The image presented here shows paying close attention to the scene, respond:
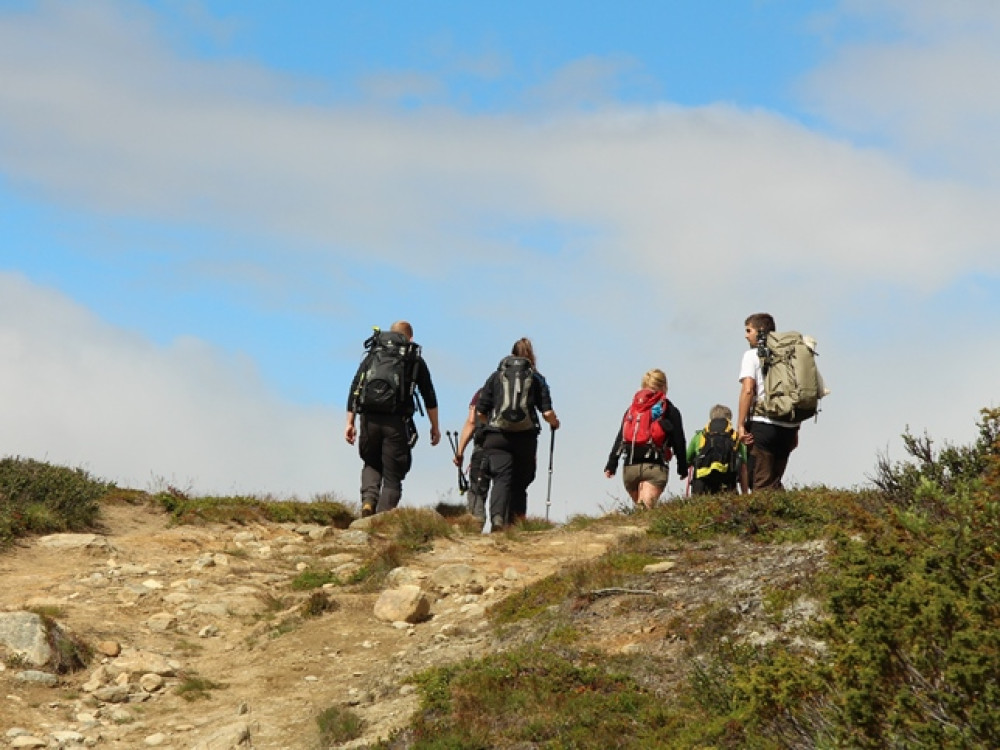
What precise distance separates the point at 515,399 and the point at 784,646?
7.23 m

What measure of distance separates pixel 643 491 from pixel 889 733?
391 inches

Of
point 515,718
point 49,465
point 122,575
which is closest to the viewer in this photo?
point 515,718

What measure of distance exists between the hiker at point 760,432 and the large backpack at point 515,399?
2861mm

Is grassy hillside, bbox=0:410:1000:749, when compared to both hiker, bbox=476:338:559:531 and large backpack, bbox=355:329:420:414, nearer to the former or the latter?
hiker, bbox=476:338:559:531

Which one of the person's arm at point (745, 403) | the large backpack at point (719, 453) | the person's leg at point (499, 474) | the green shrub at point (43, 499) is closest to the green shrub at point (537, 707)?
the person's arm at point (745, 403)

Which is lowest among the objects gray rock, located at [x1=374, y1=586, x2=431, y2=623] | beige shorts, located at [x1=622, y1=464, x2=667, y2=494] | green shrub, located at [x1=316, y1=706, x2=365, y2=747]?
green shrub, located at [x1=316, y1=706, x2=365, y2=747]

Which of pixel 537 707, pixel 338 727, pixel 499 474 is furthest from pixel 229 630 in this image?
pixel 499 474

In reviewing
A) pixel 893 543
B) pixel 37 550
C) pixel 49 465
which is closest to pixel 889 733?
pixel 893 543

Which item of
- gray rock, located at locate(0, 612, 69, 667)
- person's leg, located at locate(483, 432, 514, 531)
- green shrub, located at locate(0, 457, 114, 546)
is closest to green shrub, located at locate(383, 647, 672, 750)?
gray rock, located at locate(0, 612, 69, 667)

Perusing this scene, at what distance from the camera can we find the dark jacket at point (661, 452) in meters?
15.8

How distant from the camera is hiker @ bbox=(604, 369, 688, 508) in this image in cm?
1571

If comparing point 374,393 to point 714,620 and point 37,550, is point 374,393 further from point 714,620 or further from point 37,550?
point 714,620

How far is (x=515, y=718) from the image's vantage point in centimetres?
856

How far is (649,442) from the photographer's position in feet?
51.7
